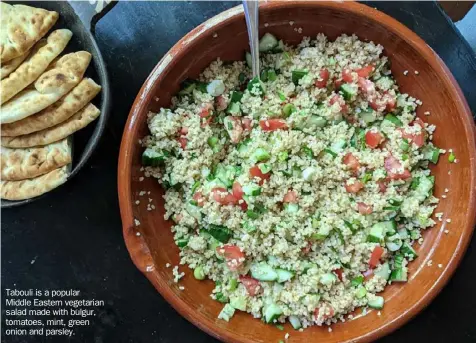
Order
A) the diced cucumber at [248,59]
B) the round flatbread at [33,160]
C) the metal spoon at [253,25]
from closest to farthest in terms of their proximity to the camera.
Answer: the metal spoon at [253,25] → the round flatbread at [33,160] → the diced cucumber at [248,59]

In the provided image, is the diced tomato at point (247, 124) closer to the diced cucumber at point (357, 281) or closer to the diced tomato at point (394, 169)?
the diced tomato at point (394, 169)

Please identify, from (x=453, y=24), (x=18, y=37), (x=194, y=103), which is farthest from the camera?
(x=453, y=24)

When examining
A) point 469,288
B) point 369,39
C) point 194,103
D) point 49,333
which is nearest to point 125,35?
point 194,103

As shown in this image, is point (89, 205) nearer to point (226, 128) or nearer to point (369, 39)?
point (226, 128)

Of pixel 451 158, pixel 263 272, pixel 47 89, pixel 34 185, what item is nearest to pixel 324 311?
pixel 263 272

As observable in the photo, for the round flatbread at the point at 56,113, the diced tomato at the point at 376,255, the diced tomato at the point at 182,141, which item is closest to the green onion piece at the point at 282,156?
the diced tomato at the point at 182,141
